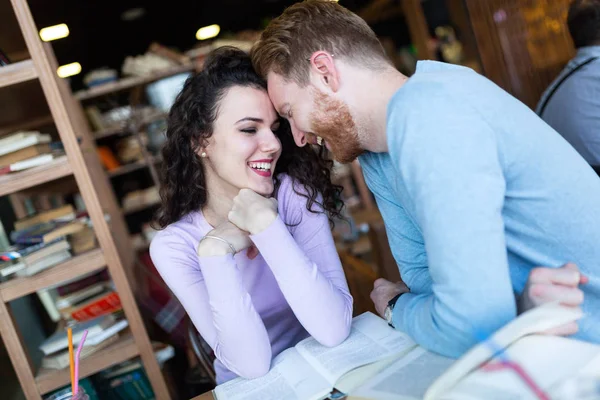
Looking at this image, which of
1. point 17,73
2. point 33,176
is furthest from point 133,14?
point 33,176

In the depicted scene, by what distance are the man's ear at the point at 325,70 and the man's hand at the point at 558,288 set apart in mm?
574

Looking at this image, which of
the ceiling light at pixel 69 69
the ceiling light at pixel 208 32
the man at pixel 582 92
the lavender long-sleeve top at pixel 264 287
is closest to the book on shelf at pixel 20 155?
the lavender long-sleeve top at pixel 264 287

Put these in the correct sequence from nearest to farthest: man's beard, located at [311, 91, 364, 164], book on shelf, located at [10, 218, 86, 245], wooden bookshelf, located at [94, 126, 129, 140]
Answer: man's beard, located at [311, 91, 364, 164], book on shelf, located at [10, 218, 86, 245], wooden bookshelf, located at [94, 126, 129, 140]

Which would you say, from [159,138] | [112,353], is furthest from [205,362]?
[159,138]

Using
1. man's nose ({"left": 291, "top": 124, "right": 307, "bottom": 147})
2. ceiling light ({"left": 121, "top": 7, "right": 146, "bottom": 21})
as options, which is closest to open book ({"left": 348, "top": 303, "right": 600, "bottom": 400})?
man's nose ({"left": 291, "top": 124, "right": 307, "bottom": 147})

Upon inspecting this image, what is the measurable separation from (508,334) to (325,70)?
0.67 m

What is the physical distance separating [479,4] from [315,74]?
247 cm

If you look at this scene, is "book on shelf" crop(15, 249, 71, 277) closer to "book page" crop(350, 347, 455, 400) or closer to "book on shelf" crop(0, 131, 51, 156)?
"book on shelf" crop(0, 131, 51, 156)

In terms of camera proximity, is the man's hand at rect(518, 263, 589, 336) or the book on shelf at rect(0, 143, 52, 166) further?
the book on shelf at rect(0, 143, 52, 166)

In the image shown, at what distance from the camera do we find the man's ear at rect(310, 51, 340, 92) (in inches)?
47.1

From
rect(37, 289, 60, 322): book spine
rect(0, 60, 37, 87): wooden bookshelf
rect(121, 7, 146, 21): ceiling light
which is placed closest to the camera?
rect(0, 60, 37, 87): wooden bookshelf

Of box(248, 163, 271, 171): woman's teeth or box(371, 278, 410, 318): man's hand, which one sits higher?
box(248, 163, 271, 171): woman's teeth

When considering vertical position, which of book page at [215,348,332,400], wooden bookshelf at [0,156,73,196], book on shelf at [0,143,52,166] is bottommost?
book page at [215,348,332,400]

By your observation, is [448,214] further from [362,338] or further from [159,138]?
[159,138]
